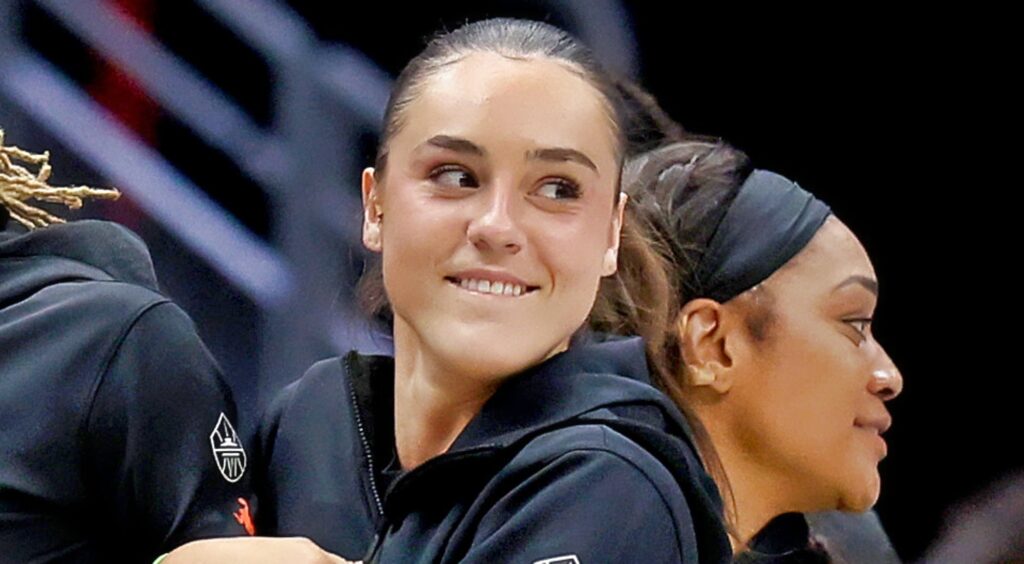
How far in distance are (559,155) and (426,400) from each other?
0.19 meters

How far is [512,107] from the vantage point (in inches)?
41.9

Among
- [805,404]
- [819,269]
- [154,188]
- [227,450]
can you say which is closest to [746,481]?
[805,404]

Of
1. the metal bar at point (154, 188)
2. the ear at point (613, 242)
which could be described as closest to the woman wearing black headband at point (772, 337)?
the ear at point (613, 242)

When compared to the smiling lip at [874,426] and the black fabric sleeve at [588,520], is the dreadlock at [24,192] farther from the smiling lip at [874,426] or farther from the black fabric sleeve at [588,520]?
the smiling lip at [874,426]

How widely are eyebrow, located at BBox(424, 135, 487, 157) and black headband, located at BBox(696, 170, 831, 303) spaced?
0.49 meters

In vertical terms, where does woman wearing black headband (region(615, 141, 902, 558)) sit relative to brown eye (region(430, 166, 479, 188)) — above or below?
below

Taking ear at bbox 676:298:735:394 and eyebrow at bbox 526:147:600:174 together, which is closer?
eyebrow at bbox 526:147:600:174

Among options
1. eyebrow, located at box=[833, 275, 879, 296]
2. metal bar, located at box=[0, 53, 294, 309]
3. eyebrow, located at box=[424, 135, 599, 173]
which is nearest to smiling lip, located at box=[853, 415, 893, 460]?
eyebrow, located at box=[833, 275, 879, 296]

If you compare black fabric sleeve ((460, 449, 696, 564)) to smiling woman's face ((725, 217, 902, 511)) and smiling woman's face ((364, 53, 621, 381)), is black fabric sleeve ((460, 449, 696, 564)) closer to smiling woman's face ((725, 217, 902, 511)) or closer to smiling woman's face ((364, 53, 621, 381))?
smiling woman's face ((364, 53, 621, 381))

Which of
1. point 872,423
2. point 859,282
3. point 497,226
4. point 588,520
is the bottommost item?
point 872,423

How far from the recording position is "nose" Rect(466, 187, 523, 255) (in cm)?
104

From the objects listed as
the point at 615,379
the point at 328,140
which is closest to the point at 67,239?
the point at 615,379

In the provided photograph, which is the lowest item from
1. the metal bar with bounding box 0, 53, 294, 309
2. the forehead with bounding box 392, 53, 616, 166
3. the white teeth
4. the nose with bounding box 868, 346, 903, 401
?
the metal bar with bounding box 0, 53, 294, 309

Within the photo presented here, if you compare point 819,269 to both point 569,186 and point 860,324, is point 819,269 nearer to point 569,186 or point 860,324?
point 860,324
